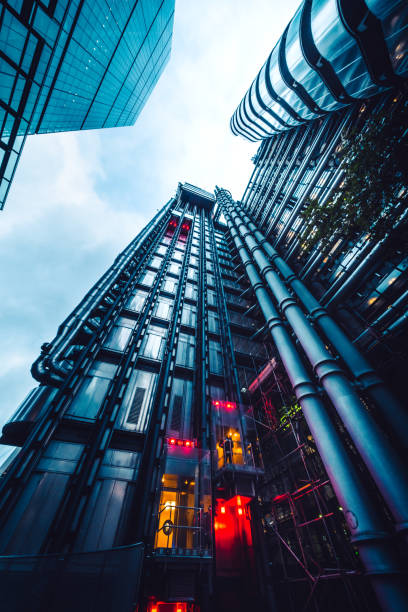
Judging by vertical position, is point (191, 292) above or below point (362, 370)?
above

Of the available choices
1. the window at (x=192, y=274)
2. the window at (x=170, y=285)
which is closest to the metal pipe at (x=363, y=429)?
the window at (x=170, y=285)

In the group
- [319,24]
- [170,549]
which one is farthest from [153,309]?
[319,24]

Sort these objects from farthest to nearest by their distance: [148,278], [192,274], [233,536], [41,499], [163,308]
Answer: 1. [192,274]
2. [148,278]
3. [163,308]
4. [233,536]
5. [41,499]

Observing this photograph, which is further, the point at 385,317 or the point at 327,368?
the point at 385,317

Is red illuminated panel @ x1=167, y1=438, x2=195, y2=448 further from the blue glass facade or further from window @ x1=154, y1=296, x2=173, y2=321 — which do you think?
the blue glass facade

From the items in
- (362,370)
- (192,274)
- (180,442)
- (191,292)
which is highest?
(192,274)

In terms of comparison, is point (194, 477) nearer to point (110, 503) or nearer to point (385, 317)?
point (110, 503)

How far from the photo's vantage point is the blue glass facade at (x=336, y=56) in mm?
9461

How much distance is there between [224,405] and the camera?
539 inches

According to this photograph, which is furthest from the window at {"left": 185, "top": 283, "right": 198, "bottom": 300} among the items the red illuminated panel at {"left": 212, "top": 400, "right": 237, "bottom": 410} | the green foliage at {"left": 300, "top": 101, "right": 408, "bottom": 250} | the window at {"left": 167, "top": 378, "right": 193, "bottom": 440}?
the green foliage at {"left": 300, "top": 101, "right": 408, "bottom": 250}

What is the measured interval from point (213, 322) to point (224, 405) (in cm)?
822

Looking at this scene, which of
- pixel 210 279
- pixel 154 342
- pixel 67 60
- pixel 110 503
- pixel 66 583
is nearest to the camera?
pixel 66 583

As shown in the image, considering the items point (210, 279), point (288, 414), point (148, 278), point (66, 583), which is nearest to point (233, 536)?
point (288, 414)

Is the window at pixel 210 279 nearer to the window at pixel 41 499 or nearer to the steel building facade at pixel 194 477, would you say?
the steel building facade at pixel 194 477
